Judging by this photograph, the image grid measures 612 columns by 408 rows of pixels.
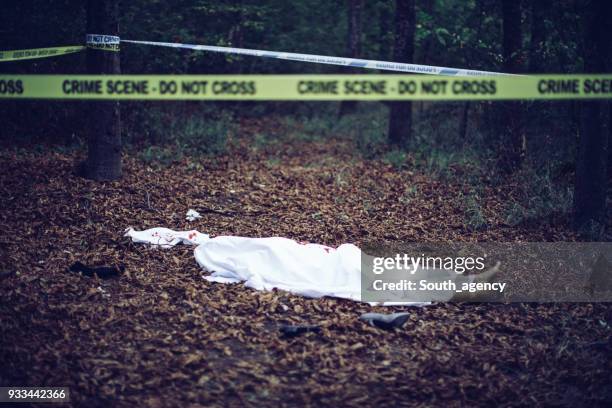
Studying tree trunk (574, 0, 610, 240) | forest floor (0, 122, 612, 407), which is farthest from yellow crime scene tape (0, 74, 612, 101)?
forest floor (0, 122, 612, 407)

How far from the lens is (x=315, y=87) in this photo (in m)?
5.16

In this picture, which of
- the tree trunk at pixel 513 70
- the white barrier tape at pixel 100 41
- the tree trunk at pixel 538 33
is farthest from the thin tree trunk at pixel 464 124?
the white barrier tape at pixel 100 41

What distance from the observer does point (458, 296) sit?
568 cm

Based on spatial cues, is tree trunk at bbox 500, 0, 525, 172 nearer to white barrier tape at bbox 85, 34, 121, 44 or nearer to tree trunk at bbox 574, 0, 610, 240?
tree trunk at bbox 574, 0, 610, 240

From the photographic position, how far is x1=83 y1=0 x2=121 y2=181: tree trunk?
8.06 m

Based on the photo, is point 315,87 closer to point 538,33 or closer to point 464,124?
point 538,33

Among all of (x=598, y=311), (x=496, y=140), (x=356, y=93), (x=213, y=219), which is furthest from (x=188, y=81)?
(x=496, y=140)

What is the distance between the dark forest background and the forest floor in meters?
2.28

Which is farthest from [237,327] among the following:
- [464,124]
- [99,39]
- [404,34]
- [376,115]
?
[376,115]

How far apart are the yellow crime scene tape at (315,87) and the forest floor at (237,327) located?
1.89 metres

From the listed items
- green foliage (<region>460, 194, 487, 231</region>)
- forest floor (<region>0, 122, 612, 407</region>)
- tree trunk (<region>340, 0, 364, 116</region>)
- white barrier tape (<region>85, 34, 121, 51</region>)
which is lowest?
forest floor (<region>0, 122, 612, 407</region>)

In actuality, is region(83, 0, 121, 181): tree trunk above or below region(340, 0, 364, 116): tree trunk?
below

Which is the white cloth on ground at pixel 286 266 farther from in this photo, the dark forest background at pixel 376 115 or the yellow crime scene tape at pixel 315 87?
the dark forest background at pixel 376 115

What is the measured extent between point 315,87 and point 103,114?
14.4 feet
